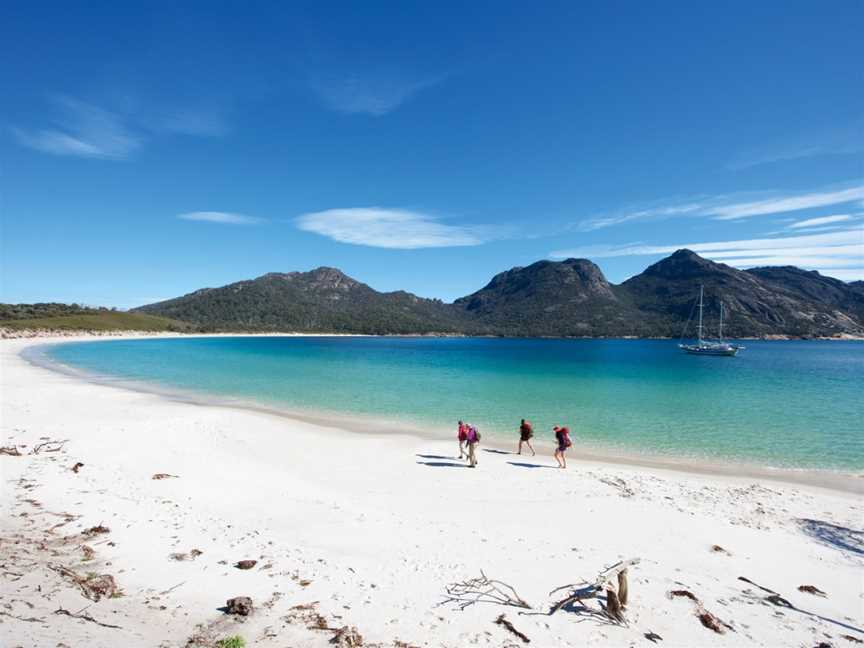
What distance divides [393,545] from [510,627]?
10.4ft

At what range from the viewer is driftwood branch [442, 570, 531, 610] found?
6.42 m

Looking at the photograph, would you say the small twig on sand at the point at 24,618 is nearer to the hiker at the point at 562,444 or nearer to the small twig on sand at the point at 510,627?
the small twig on sand at the point at 510,627

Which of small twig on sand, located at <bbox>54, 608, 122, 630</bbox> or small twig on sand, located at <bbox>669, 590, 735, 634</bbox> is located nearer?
small twig on sand, located at <bbox>54, 608, 122, 630</bbox>

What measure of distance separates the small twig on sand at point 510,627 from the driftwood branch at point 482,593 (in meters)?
0.41

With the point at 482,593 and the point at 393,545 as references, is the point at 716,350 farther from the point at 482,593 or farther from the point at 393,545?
the point at 482,593

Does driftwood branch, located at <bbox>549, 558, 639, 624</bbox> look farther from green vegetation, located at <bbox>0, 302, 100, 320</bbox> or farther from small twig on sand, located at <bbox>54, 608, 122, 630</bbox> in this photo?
green vegetation, located at <bbox>0, 302, 100, 320</bbox>

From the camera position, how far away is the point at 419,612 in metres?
6.17

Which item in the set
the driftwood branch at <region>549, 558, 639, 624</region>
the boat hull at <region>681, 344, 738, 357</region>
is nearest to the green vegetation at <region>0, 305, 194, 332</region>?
the driftwood branch at <region>549, 558, 639, 624</region>

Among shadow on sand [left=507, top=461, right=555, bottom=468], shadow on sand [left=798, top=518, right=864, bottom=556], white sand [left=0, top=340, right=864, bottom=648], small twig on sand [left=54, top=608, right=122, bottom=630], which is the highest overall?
small twig on sand [left=54, top=608, right=122, bottom=630]

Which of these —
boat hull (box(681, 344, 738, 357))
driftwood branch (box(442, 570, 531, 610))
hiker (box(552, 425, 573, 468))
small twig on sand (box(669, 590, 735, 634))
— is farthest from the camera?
boat hull (box(681, 344, 738, 357))

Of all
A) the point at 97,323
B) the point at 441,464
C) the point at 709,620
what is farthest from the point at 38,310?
the point at 709,620

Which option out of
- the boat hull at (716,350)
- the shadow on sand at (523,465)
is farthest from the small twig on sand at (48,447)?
the boat hull at (716,350)

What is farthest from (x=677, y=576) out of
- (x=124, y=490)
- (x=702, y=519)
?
(x=124, y=490)

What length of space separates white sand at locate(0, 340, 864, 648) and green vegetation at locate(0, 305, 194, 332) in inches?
5849
